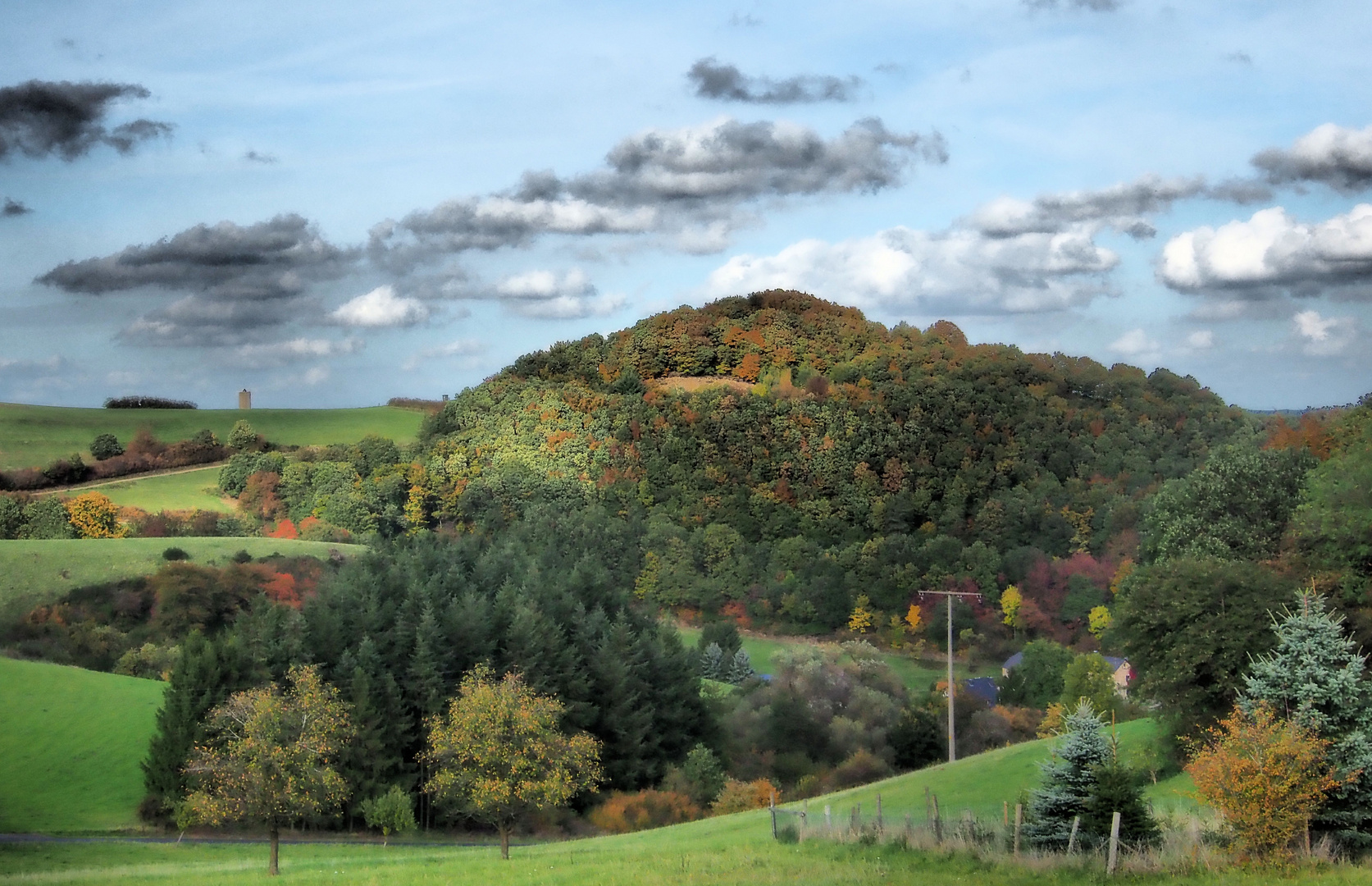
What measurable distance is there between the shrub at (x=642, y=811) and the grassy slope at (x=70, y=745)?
15.7 meters

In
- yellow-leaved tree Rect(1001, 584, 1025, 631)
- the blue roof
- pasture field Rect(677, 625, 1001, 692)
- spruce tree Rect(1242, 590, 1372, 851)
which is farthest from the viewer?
yellow-leaved tree Rect(1001, 584, 1025, 631)

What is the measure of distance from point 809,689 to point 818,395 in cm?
4252

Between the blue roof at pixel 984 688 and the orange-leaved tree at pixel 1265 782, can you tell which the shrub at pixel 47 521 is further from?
the orange-leaved tree at pixel 1265 782

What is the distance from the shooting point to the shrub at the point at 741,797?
42.6 m

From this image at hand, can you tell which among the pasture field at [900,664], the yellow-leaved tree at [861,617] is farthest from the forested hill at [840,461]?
the pasture field at [900,664]

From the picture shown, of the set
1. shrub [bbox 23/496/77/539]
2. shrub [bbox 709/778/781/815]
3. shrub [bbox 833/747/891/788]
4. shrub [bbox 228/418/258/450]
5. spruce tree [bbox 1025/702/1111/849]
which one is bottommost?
shrub [bbox 833/747/891/788]

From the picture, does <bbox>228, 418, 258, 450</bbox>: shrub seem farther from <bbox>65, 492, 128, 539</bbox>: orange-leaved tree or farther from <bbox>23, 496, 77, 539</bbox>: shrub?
<bbox>23, 496, 77, 539</bbox>: shrub

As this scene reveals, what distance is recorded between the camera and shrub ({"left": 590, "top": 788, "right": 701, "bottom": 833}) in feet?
135

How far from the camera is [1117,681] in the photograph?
202 ft

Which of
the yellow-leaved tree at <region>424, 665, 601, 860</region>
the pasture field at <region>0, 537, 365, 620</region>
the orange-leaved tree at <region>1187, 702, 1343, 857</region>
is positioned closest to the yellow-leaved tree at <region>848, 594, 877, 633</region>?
the pasture field at <region>0, 537, 365, 620</region>

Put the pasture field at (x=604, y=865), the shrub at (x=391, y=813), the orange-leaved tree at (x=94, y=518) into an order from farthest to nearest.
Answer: the orange-leaved tree at (x=94, y=518) < the shrub at (x=391, y=813) < the pasture field at (x=604, y=865)

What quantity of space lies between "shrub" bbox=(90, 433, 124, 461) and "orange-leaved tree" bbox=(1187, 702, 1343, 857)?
80.3 metres

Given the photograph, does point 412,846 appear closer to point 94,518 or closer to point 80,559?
point 80,559

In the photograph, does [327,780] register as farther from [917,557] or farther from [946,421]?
[946,421]
